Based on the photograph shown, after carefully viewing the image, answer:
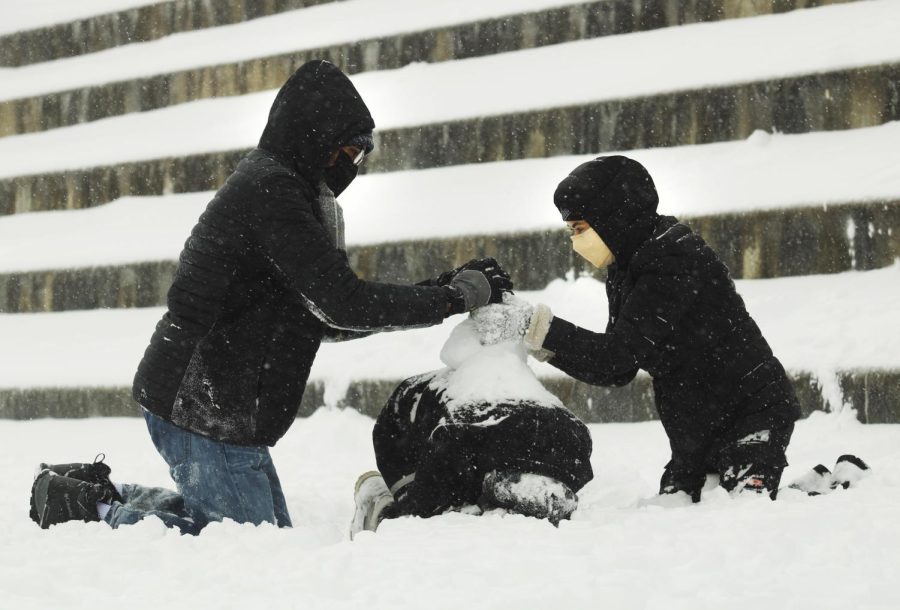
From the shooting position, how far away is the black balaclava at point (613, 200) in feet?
9.78

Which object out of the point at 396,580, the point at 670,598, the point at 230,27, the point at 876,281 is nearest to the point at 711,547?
the point at 670,598

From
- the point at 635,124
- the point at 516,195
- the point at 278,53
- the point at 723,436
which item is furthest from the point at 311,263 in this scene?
the point at 278,53

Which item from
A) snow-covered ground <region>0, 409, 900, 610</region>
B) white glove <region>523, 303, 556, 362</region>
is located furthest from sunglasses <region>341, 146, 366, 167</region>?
snow-covered ground <region>0, 409, 900, 610</region>

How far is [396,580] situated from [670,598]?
1.85 feet

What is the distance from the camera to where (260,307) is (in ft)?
9.27

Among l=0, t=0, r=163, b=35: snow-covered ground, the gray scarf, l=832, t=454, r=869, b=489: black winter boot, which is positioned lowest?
l=832, t=454, r=869, b=489: black winter boot

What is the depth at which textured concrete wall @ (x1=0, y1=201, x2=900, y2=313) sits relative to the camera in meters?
4.20

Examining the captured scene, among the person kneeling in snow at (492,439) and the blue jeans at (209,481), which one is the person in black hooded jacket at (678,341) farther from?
the blue jeans at (209,481)

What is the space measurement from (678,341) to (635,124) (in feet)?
7.72

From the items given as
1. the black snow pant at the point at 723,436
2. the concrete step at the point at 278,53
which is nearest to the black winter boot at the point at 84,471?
the black snow pant at the point at 723,436

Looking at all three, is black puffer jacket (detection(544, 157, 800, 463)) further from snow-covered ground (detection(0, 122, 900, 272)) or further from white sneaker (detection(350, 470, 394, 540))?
snow-covered ground (detection(0, 122, 900, 272))

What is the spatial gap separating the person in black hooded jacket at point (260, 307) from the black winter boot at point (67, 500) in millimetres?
75

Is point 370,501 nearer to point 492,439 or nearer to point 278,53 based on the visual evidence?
point 492,439

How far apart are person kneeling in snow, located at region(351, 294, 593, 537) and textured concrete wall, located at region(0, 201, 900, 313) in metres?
1.76
